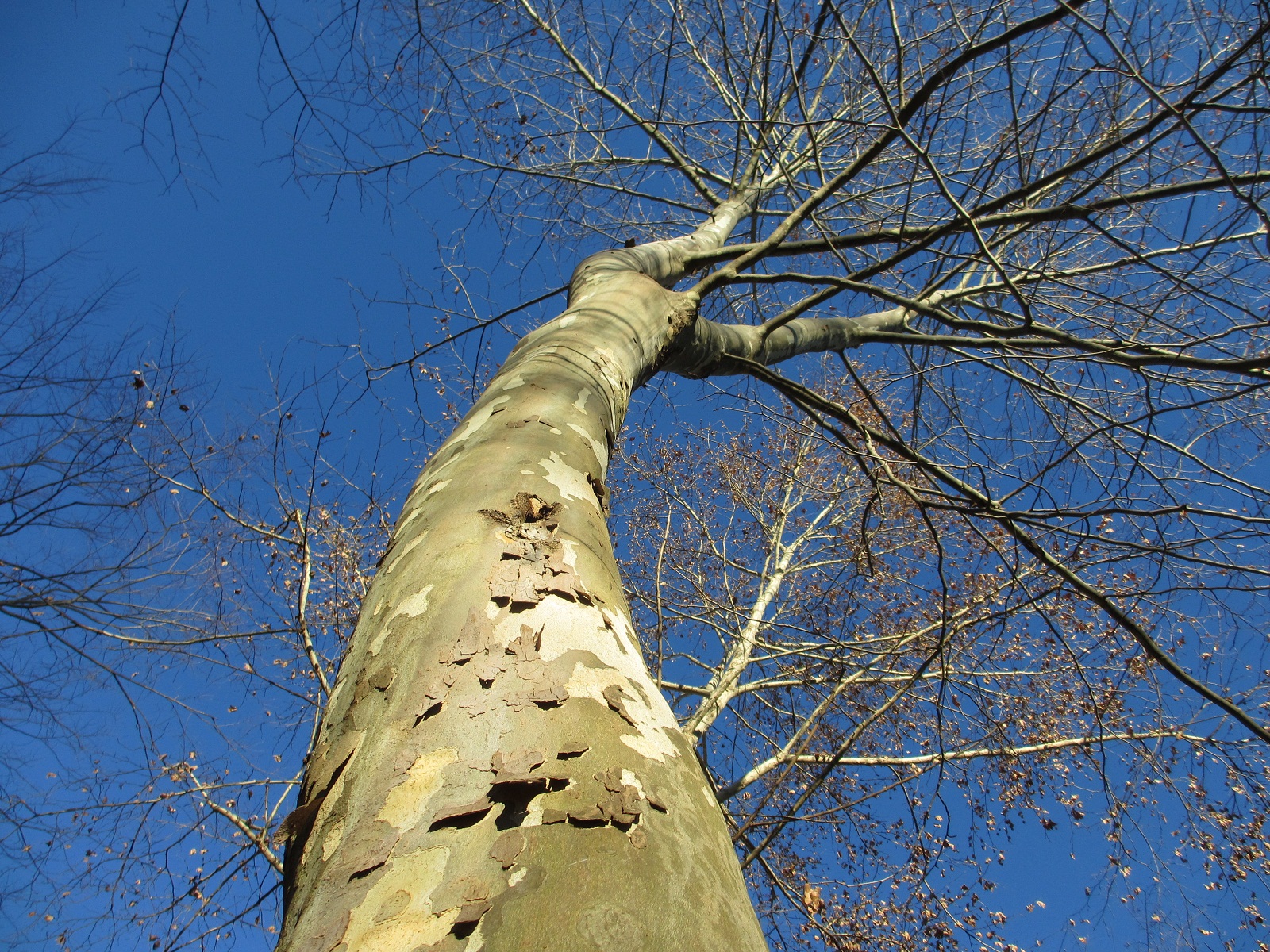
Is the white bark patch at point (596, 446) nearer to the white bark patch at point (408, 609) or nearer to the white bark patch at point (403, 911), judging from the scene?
the white bark patch at point (408, 609)

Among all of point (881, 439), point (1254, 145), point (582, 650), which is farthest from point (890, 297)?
point (582, 650)

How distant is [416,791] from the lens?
690 millimetres

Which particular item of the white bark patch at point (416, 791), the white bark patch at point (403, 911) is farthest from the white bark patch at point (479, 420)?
the white bark patch at point (403, 911)

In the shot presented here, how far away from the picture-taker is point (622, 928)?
1.81ft

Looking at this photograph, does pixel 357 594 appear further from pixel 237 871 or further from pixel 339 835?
pixel 339 835

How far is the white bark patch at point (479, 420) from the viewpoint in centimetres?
144

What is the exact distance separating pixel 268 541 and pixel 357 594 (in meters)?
0.59

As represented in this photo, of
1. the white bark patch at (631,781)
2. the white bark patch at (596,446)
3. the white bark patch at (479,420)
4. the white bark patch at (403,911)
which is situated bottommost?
the white bark patch at (403,911)

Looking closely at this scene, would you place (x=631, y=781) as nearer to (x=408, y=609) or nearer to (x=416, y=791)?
(x=416, y=791)

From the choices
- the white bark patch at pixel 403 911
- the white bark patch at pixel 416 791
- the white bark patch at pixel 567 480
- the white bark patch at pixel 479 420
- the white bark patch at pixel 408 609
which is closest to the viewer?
the white bark patch at pixel 403 911

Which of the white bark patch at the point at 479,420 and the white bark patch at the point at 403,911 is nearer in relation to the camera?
the white bark patch at the point at 403,911

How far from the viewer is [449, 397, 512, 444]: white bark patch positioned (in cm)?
144

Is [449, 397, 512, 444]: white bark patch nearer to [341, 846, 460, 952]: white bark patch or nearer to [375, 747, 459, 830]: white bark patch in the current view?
[375, 747, 459, 830]: white bark patch

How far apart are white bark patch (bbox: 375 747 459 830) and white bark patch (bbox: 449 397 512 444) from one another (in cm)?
80
